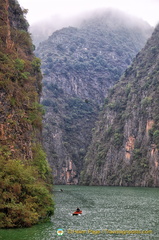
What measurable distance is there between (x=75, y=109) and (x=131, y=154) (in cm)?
5660

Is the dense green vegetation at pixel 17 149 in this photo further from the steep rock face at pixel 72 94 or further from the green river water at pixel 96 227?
the steep rock face at pixel 72 94

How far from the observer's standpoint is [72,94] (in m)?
166

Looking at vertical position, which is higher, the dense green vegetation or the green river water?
the dense green vegetation

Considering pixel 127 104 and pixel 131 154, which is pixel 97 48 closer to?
pixel 127 104

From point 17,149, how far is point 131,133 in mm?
83930

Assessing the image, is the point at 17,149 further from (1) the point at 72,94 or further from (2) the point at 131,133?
(1) the point at 72,94

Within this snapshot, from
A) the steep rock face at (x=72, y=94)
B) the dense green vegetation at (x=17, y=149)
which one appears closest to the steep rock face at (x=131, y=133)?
the steep rock face at (x=72, y=94)

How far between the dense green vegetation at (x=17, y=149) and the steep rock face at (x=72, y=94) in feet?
295

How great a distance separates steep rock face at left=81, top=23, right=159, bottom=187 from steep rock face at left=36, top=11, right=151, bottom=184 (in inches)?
424

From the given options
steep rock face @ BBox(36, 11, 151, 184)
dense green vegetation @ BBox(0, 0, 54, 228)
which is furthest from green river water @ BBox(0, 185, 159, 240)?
steep rock face @ BBox(36, 11, 151, 184)

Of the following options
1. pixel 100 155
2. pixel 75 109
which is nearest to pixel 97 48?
pixel 75 109

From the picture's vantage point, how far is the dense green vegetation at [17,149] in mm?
23672

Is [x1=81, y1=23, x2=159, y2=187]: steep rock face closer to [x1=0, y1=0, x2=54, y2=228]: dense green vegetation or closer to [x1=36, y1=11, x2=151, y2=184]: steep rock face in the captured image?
[x1=36, y1=11, x2=151, y2=184]: steep rock face

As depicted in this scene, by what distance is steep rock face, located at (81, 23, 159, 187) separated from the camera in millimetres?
98750
